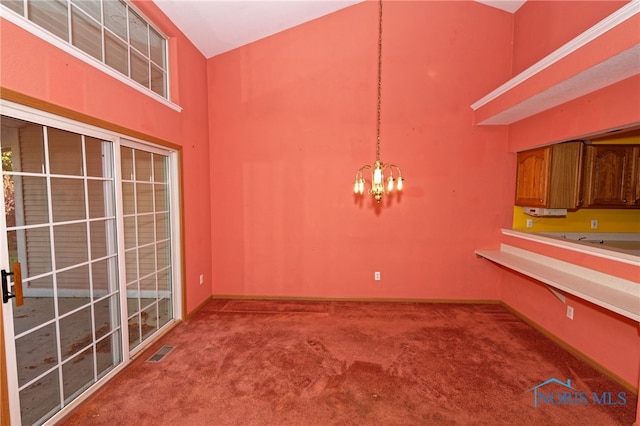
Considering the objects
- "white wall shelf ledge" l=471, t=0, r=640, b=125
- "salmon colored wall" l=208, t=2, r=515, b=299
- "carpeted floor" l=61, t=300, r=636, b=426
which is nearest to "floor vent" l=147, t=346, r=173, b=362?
"carpeted floor" l=61, t=300, r=636, b=426

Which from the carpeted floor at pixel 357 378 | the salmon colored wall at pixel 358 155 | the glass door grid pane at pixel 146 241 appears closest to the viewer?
the carpeted floor at pixel 357 378

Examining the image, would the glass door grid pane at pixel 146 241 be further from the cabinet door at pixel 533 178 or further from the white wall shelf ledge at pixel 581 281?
the cabinet door at pixel 533 178

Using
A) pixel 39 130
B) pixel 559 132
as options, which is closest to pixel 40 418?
pixel 39 130

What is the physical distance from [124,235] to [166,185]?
2.81ft

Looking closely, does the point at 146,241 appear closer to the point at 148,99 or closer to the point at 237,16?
the point at 148,99

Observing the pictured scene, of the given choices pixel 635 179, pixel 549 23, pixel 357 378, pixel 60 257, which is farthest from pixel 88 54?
pixel 635 179

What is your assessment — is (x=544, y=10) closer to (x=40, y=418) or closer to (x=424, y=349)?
(x=424, y=349)

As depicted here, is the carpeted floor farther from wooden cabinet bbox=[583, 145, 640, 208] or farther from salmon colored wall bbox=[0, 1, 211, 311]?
wooden cabinet bbox=[583, 145, 640, 208]

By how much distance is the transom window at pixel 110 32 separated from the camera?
201cm

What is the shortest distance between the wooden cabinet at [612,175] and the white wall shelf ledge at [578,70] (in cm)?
80

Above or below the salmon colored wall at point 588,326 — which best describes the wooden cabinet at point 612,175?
above

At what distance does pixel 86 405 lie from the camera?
7.22 ft

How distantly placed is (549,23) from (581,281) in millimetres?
2874

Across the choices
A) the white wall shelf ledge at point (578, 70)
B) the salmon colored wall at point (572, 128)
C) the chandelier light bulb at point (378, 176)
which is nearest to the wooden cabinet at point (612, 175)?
the salmon colored wall at point (572, 128)
